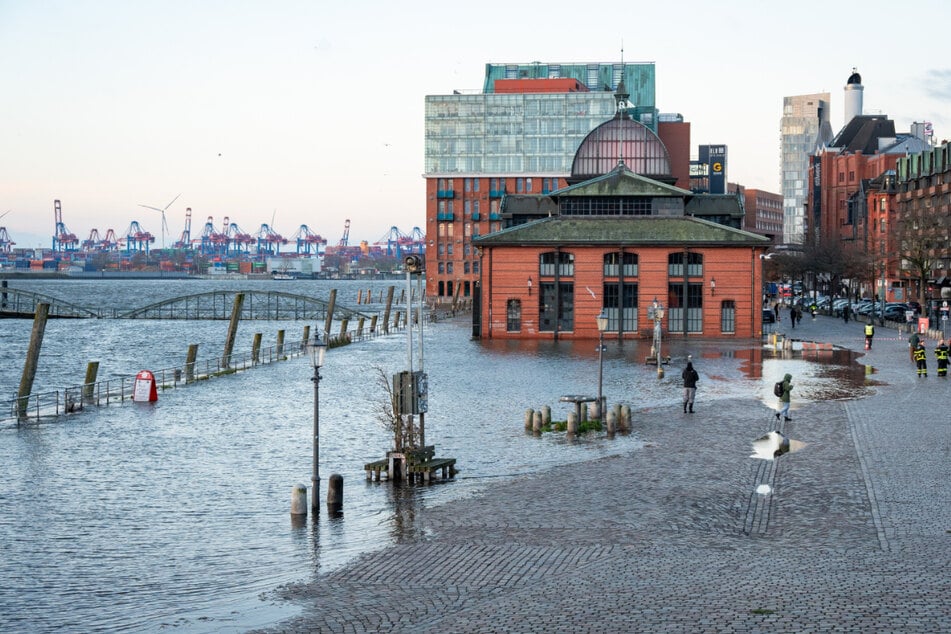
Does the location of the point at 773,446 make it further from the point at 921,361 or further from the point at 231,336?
the point at 231,336

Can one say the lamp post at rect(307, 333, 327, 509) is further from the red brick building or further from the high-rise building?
the high-rise building

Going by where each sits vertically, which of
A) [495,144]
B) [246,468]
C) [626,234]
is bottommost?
[246,468]

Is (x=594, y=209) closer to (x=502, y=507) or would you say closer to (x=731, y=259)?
(x=731, y=259)

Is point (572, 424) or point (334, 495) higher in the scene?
point (572, 424)

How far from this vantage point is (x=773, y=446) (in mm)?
32312

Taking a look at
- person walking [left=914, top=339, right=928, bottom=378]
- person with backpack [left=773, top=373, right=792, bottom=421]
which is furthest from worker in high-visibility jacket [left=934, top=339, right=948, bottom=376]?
person with backpack [left=773, top=373, right=792, bottom=421]

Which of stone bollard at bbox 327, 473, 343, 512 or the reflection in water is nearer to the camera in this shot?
stone bollard at bbox 327, 473, 343, 512

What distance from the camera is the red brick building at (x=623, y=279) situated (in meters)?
78.5

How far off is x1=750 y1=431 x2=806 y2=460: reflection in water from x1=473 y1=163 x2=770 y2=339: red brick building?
44.4 meters

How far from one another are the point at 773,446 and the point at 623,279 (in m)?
46.9

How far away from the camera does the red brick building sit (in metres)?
78.5

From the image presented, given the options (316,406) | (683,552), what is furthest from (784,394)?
(683,552)

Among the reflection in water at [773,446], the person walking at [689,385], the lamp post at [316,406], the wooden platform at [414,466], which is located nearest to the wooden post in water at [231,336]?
the person walking at [689,385]

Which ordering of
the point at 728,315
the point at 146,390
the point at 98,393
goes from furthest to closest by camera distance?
the point at 728,315 → the point at 98,393 → the point at 146,390
